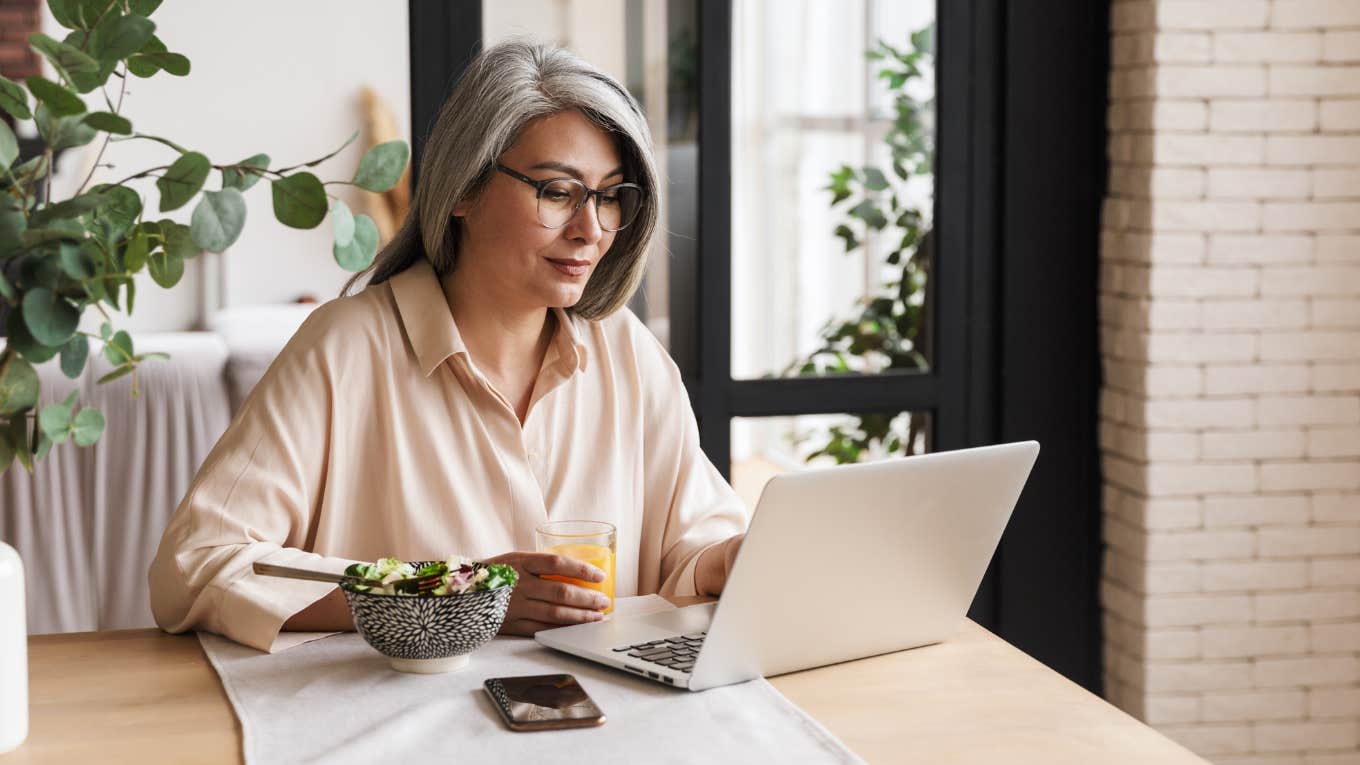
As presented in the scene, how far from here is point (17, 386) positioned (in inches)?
44.6

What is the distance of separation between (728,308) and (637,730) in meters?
1.74

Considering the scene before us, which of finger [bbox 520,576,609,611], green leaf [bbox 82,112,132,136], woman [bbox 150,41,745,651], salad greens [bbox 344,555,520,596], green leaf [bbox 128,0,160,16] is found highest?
green leaf [bbox 128,0,160,16]

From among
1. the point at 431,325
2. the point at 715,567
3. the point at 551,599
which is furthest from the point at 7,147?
the point at 715,567

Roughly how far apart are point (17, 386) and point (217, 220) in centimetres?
22

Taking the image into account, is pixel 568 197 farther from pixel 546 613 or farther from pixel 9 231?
pixel 9 231

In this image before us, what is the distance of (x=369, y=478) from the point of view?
6.11ft

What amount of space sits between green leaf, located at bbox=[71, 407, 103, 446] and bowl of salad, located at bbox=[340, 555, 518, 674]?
1.04ft

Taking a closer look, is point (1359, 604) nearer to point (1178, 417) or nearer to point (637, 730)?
point (1178, 417)

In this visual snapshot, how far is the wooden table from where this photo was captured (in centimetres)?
123

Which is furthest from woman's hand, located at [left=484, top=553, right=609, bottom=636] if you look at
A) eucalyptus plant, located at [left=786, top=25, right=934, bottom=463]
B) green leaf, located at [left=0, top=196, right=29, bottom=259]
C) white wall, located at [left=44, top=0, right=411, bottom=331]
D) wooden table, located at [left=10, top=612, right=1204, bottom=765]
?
white wall, located at [left=44, top=0, right=411, bottom=331]

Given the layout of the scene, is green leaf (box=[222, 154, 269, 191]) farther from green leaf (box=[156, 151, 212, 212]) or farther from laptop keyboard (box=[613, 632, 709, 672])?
laptop keyboard (box=[613, 632, 709, 672])

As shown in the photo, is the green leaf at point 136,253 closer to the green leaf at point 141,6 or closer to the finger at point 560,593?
the green leaf at point 141,6

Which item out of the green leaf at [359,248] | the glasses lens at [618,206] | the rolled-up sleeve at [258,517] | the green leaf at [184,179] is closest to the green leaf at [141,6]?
the green leaf at [184,179]

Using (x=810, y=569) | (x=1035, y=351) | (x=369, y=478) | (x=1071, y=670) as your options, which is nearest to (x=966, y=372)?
(x=1035, y=351)
